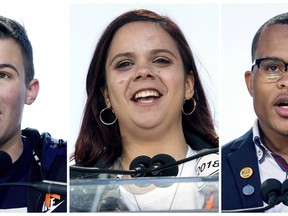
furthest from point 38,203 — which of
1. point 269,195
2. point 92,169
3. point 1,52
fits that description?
point 269,195

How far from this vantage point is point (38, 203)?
16.9ft

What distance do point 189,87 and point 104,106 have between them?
0.57 metres

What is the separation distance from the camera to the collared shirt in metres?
5.09

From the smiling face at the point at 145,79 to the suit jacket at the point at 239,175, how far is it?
16.1 inches

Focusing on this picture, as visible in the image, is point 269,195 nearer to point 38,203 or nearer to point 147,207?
point 147,207

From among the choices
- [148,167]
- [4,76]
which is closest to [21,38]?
[4,76]

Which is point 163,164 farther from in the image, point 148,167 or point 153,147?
point 153,147

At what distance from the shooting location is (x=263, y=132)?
518 centimetres

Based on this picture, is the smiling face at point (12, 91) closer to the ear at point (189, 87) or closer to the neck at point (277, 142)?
the ear at point (189, 87)

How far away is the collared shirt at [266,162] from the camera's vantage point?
509 cm

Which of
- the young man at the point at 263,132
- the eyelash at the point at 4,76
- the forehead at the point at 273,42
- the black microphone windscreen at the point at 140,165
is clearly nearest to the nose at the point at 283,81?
the young man at the point at 263,132

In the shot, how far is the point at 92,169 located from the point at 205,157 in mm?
728

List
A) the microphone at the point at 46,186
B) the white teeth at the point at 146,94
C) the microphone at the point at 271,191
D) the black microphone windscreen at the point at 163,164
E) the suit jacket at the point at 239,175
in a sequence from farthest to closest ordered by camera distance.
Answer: the white teeth at the point at 146,94
the suit jacket at the point at 239,175
the black microphone windscreen at the point at 163,164
the microphone at the point at 46,186
the microphone at the point at 271,191

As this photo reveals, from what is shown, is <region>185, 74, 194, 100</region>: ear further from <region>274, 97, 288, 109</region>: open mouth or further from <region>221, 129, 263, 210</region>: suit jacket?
<region>274, 97, 288, 109</region>: open mouth
